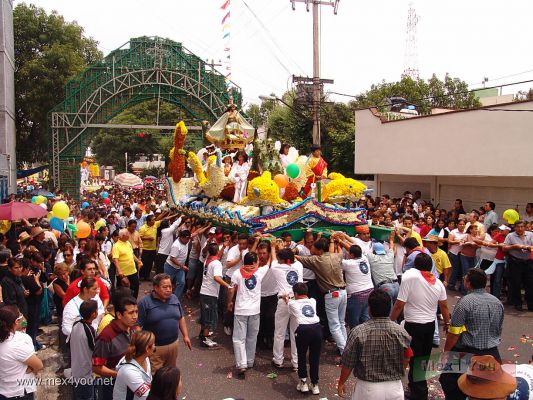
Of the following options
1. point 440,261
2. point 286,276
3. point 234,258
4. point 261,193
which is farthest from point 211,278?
point 440,261

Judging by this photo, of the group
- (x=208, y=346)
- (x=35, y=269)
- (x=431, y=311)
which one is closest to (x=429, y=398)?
(x=431, y=311)

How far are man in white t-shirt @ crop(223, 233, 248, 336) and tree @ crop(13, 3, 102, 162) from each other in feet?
72.5

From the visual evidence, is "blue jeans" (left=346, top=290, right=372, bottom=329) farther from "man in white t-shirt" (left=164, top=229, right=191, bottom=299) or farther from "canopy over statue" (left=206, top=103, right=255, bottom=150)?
"canopy over statue" (left=206, top=103, right=255, bottom=150)

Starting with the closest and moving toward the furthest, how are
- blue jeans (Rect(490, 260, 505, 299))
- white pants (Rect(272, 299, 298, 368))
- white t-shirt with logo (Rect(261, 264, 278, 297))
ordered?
1. white pants (Rect(272, 299, 298, 368))
2. white t-shirt with logo (Rect(261, 264, 278, 297))
3. blue jeans (Rect(490, 260, 505, 299))

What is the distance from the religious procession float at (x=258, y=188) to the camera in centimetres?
795

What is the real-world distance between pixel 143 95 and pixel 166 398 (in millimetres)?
22725

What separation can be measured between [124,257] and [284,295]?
328 cm

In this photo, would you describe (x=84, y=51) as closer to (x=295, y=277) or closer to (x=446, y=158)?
(x=446, y=158)

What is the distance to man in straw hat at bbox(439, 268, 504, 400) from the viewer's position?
4.48m

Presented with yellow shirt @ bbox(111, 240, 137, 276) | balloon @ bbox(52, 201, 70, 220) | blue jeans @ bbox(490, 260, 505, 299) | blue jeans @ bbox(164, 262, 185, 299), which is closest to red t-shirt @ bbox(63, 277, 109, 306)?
yellow shirt @ bbox(111, 240, 137, 276)

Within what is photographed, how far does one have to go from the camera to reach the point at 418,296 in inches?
206

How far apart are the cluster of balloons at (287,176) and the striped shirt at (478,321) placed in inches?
189

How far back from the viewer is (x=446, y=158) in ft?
52.2

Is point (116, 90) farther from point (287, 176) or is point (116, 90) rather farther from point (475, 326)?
point (475, 326)
